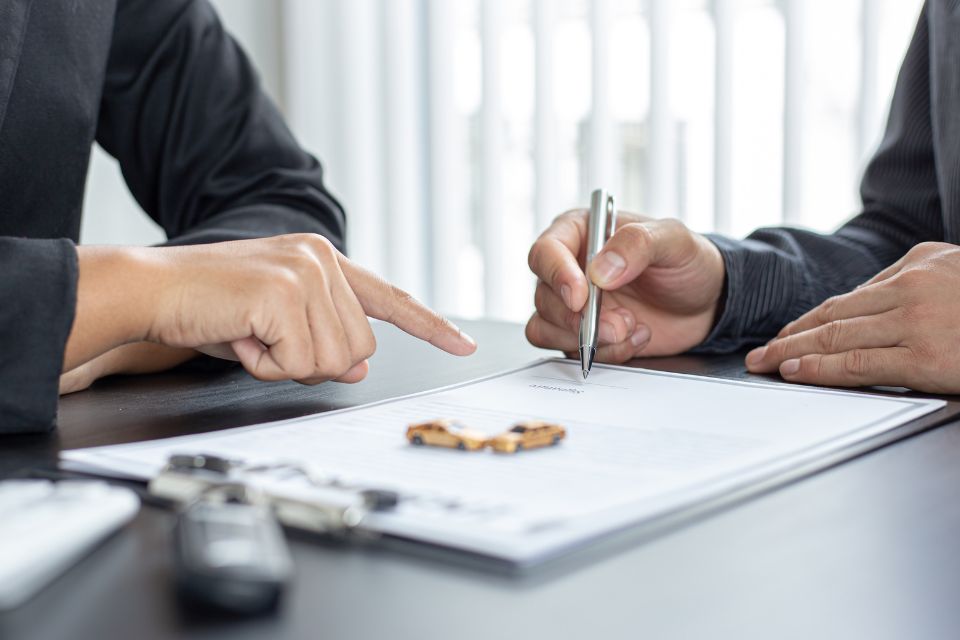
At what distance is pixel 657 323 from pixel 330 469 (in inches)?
20.5

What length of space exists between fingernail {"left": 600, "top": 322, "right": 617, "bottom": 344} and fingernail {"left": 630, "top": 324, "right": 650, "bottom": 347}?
0.10 feet

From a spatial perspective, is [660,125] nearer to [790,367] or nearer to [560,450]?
[790,367]

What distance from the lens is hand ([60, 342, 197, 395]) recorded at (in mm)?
771

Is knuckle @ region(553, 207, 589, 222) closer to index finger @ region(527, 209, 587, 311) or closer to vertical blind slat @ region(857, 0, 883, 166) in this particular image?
index finger @ region(527, 209, 587, 311)

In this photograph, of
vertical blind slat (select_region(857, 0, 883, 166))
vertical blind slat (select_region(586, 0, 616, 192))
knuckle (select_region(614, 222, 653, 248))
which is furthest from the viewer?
vertical blind slat (select_region(586, 0, 616, 192))

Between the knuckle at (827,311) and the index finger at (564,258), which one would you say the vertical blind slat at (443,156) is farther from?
the knuckle at (827,311)

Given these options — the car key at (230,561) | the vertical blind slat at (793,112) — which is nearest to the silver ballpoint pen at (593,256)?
the car key at (230,561)

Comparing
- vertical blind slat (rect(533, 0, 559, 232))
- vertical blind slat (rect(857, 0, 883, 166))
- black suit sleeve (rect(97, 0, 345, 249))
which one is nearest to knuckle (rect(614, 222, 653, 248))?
black suit sleeve (rect(97, 0, 345, 249))

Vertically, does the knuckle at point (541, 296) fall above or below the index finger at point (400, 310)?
below

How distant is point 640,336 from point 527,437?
42 cm

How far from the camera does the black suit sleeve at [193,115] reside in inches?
50.2

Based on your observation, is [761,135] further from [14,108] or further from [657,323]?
[14,108]

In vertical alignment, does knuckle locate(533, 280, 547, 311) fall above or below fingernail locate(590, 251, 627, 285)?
below

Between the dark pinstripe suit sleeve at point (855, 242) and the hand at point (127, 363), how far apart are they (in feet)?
1.54
